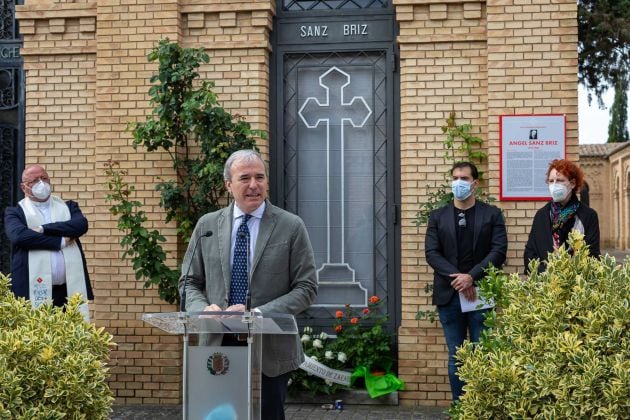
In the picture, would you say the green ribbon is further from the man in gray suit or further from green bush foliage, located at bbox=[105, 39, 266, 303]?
the man in gray suit

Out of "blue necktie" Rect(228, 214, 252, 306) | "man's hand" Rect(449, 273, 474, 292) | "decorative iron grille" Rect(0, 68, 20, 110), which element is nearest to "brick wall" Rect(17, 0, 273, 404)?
"decorative iron grille" Rect(0, 68, 20, 110)

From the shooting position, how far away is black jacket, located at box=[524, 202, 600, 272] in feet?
22.2

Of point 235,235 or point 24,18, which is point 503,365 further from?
point 24,18

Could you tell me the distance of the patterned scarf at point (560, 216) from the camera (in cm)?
681

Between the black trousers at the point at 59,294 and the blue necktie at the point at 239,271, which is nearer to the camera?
the blue necktie at the point at 239,271

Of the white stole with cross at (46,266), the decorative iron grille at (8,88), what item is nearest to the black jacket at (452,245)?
the white stole with cross at (46,266)

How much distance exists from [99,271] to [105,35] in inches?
90.1

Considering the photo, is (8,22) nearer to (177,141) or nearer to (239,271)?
(177,141)

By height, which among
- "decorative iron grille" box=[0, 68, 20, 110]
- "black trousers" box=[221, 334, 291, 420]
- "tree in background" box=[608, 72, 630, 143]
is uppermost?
"tree in background" box=[608, 72, 630, 143]

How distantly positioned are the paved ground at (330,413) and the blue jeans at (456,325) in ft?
2.47

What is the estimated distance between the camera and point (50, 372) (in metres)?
3.86

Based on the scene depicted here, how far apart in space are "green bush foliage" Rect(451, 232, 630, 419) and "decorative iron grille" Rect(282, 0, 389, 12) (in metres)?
4.98

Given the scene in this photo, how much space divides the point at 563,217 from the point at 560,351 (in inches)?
128

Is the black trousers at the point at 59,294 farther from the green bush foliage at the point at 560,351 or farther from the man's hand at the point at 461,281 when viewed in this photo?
the green bush foliage at the point at 560,351
